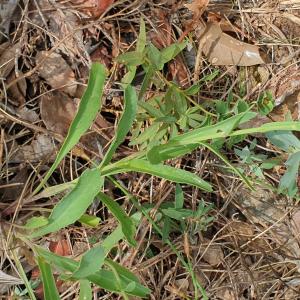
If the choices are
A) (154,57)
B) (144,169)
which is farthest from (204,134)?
(154,57)

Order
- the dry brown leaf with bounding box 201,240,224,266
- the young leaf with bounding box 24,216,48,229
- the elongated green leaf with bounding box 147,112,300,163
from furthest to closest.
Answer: the dry brown leaf with bounding box 201,240,224,266 < the young leaf with bounding box 24,216,48,229 < the elongated green leaf with bounding box 147,112,300,163

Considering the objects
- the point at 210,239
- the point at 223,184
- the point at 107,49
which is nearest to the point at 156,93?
the point at 107,49

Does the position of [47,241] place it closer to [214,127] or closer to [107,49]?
[107,49]

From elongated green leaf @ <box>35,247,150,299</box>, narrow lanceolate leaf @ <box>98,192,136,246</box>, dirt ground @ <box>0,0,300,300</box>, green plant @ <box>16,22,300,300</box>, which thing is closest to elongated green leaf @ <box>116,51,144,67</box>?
green plant @ <box>16,22,300,300</box>

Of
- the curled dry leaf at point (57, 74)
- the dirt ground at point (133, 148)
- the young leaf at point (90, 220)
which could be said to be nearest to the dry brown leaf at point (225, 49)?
the dirt ground at point (133, 148)

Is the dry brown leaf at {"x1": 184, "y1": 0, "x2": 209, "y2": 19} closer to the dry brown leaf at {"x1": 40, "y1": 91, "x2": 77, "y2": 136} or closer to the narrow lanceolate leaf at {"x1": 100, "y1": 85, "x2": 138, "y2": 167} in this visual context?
the dry brown leaf at {"x1": 40, "y1": 91, "x2": 77, "y2": 136}

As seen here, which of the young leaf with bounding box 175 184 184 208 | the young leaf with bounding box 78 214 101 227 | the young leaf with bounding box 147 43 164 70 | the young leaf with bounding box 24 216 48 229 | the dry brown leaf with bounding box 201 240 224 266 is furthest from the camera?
the dry brown leaf with bounding box 201 240 224 266

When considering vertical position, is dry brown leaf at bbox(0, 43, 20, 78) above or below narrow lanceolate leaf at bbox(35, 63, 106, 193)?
below

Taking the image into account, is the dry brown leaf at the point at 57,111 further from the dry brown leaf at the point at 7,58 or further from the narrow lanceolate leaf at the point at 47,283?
the narrow lanceolate leaf at the point at 47,283
